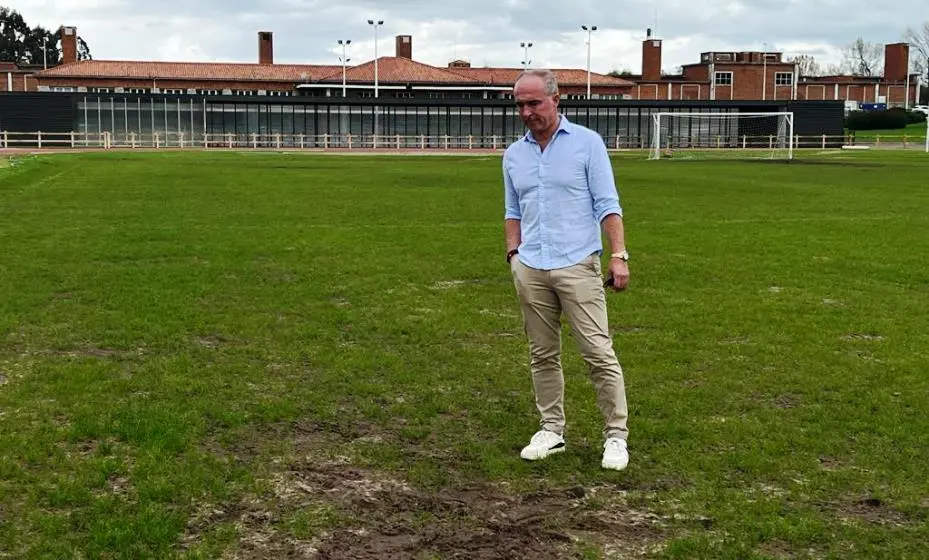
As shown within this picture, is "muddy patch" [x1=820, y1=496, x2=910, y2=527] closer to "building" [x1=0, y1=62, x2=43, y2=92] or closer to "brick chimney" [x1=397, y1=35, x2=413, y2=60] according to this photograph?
"building" [x1=0, y1=62, x2=43, y2=92]

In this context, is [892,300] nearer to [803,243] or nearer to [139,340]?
[803,243]

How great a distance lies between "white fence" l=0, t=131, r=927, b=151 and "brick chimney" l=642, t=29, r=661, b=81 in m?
29.2

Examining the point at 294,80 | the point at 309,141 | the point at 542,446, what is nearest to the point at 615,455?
the point at 542,446

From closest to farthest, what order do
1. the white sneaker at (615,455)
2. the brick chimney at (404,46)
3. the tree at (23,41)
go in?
1. the white sneaker at (615,455)
2. the brick chimney at (404,46)
3. the tree at (23,41)

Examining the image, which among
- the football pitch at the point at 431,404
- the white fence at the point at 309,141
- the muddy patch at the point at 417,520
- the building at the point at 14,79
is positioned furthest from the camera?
the building at the point at 14,79

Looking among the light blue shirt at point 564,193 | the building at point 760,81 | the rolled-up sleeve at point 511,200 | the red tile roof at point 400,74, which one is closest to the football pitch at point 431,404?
the light blue shirt at point 564,193

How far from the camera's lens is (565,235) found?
5.60 metres

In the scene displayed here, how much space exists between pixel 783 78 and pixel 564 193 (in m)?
114

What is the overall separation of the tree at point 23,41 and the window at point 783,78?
9799cm

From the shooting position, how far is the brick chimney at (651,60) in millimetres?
106938

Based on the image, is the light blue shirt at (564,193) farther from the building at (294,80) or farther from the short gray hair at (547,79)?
the building at (294,80)

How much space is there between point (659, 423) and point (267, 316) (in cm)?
495

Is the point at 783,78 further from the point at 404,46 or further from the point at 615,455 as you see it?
the point at 615,455

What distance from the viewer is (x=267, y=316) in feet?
33.6
